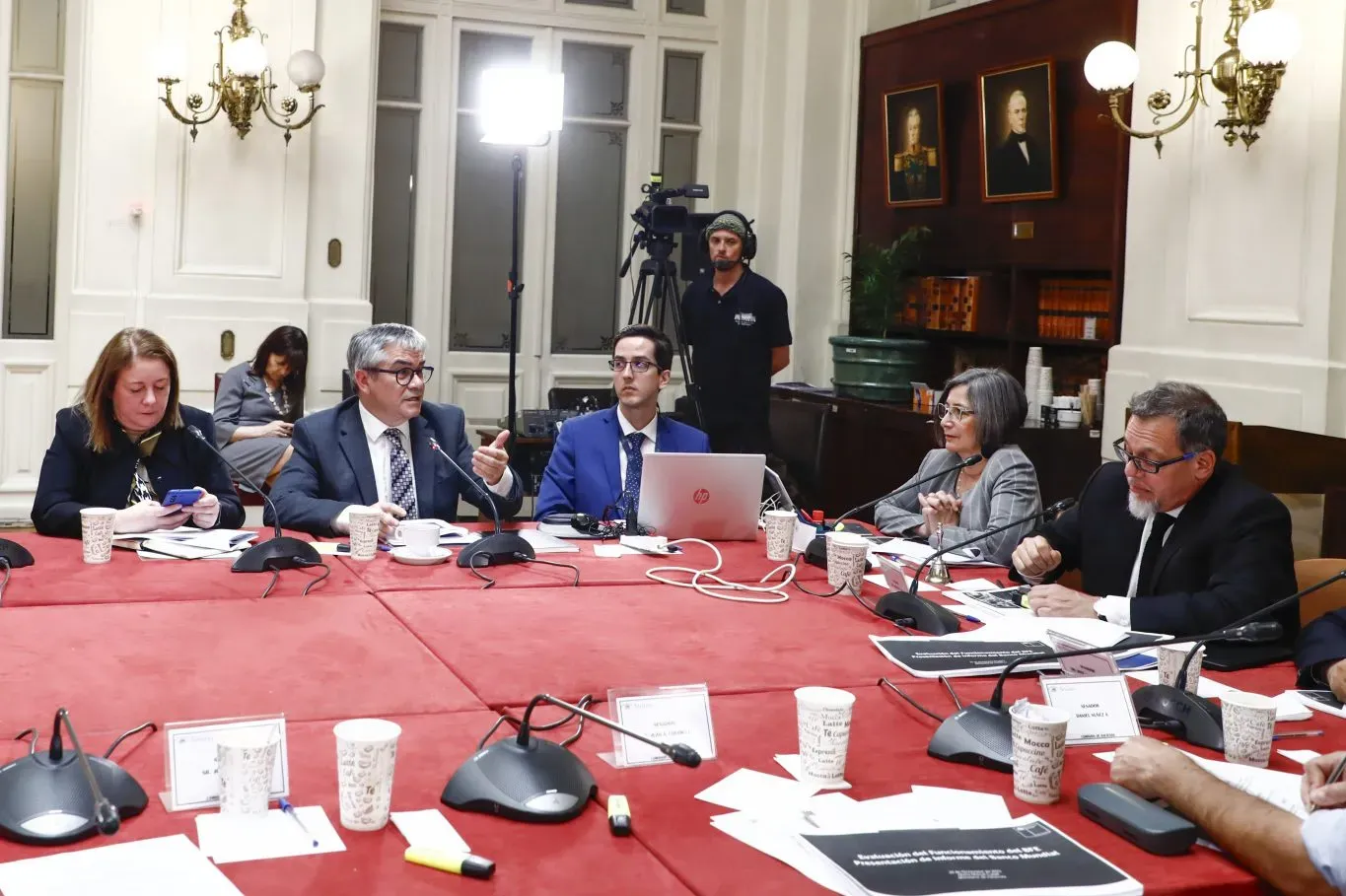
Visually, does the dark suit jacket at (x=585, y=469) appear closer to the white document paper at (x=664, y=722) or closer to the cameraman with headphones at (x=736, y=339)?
the cameraman with headphones at (x=736, y=339)

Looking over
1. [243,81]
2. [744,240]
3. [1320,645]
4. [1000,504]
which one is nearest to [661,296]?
[744,240]

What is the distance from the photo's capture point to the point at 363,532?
3.31m

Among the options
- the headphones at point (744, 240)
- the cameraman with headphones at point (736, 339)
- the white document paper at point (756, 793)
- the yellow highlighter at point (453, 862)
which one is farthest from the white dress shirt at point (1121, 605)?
the headphones at point (744, 240)

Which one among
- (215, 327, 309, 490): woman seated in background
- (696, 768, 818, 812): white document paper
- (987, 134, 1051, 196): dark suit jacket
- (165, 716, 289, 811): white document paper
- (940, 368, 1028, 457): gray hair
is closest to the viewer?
(165, 716, 289, 811): white document paper

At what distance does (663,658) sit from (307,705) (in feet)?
2.15

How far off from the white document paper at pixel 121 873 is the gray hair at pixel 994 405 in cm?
279

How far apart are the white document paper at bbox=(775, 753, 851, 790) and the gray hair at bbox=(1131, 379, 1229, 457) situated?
1466 millimetres

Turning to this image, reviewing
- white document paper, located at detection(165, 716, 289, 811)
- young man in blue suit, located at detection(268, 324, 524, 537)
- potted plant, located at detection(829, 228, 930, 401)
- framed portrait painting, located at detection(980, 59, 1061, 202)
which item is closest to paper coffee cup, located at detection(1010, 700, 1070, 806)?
white document paper, located at detection(165, 716, 289, 811)

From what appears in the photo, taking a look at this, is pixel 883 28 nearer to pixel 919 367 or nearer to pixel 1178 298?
pixel 919 367

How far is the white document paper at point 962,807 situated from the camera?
1.75 meters

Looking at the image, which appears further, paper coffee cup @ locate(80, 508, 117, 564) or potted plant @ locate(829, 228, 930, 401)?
potted plant @ locate(829, 228, 930, 401)

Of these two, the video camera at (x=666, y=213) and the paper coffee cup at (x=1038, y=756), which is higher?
the video camera at (x=666, y=213)

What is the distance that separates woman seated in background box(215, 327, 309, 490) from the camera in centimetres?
595

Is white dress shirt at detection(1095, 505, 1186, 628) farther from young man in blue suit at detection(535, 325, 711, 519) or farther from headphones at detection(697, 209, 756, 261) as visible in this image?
headphones at detection(697, 209, 756, 261)
